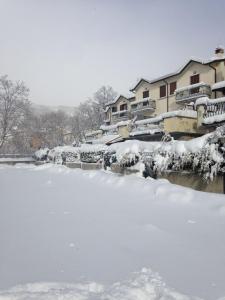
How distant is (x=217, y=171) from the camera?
7.48 meters

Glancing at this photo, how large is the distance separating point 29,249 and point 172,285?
2308 mm

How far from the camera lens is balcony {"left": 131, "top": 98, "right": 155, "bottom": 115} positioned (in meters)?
31.9

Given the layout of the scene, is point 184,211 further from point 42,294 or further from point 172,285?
point 42,294

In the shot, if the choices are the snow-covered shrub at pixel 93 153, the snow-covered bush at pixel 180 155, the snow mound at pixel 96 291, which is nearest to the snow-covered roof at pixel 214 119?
the snow-covered bush at pixel 180 155

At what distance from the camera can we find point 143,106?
32.7 metres

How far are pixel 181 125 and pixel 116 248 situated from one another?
1250 centimetres

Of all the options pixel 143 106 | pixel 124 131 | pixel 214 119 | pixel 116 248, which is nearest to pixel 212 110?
pixel 214 119

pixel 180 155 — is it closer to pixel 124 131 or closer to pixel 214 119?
pixel 214 119

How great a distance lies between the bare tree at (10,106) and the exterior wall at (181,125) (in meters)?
Result: 32.7

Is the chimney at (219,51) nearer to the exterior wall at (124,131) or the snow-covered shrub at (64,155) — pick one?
the exterior wall at (124,131)

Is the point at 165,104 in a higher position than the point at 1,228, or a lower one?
higher

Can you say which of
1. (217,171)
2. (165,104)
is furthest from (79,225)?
(165,104)

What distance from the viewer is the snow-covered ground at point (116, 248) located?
2.93 meters

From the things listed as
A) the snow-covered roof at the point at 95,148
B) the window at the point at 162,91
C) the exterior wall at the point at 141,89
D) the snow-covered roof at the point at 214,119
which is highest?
the exterior wall at the point at 141,89
